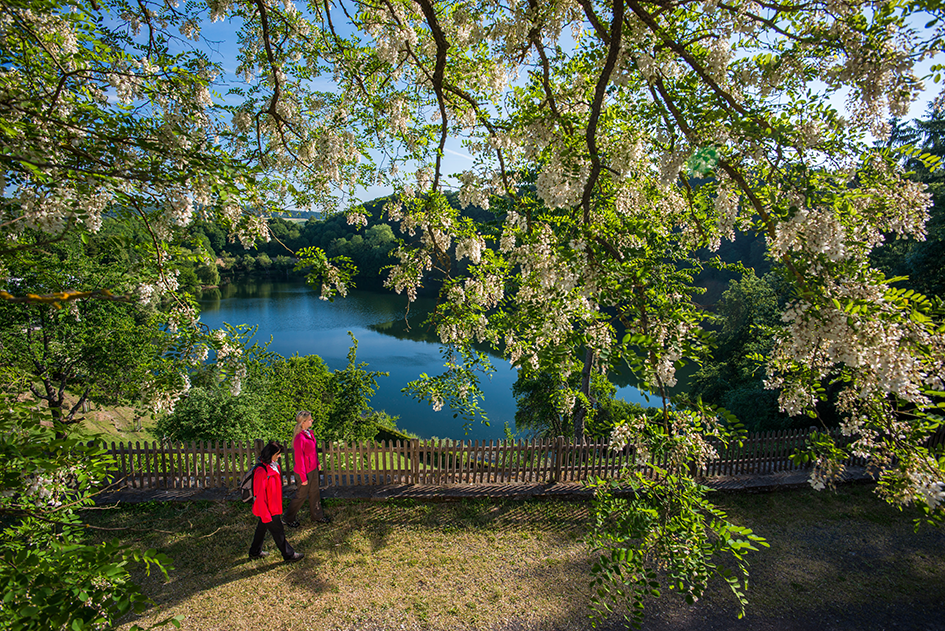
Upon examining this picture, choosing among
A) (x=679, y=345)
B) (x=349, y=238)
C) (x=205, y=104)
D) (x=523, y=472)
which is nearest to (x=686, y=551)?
(x=679, y=345)

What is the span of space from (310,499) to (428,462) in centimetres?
191

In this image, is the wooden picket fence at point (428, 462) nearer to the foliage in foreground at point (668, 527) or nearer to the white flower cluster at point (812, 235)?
the foliage in foreground at point (668, 527)

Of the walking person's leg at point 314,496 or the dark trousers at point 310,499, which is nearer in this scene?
the dark trousers at point 310,499

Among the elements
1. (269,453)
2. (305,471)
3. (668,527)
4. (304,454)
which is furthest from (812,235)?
(305,471)

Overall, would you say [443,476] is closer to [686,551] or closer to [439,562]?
[439,562]

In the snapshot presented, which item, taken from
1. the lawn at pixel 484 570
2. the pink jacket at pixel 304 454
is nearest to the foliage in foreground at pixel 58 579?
→ the lawn at pixel 484 570

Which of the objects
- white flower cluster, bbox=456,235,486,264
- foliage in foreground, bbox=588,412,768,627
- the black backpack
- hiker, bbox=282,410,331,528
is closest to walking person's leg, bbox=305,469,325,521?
hiker, bbox=282,410,331,528

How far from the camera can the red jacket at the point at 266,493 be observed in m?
4.77

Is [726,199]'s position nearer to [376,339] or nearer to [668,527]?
[668,527]

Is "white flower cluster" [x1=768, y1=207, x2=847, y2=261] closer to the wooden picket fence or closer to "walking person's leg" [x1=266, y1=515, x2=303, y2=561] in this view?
the wooden picket fence

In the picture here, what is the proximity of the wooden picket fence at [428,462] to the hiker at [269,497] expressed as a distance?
63.0 inches

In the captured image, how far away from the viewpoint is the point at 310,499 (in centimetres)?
581

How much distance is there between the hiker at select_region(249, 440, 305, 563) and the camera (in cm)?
477

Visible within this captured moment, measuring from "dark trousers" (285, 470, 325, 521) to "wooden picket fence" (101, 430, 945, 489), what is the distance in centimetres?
77
